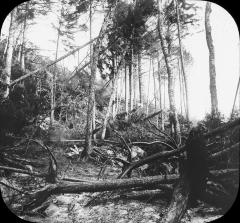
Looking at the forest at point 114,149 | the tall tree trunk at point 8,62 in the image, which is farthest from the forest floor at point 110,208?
the tall tree trunk at point 8,62

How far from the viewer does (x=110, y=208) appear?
411 centimetres

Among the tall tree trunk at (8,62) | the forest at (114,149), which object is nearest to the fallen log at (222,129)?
the forest at (114,149)

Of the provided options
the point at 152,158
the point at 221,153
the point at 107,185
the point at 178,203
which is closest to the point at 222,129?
the point at 221,153

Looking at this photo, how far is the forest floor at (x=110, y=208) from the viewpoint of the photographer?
3.73 meters

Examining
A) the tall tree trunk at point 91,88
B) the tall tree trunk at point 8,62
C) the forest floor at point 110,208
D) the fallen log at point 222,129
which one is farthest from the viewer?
the tall tree trunk at point 91,88

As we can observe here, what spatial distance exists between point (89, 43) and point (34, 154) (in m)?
3.45

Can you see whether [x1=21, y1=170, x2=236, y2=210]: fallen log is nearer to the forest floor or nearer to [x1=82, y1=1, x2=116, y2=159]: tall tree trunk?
the forest floor

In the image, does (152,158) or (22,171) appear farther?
(152,158)

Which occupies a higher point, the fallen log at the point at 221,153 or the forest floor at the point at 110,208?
the fallen log at the point at 221,153

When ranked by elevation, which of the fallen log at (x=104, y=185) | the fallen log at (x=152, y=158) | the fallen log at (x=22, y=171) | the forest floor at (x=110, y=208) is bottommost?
the forest floor at (x=110, y=208)

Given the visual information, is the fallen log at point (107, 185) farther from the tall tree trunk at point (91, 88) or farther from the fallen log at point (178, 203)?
the tall tree trunk at point (91, 88)

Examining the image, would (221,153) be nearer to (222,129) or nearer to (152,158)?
(222,129)

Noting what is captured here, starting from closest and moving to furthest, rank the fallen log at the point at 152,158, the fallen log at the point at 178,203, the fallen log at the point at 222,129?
1. the fallen log at the point at 222,129
2. the fallen log at the point at 178,203
3. the fallen log at the point at 152,158

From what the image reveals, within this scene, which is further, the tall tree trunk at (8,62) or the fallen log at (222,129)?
the tall tree trunk at (8,62)
